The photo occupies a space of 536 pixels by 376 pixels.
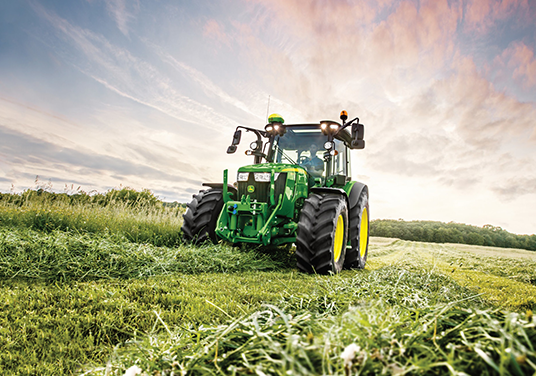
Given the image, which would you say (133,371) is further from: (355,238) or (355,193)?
(355,193)

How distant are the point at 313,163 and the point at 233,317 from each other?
4.69m

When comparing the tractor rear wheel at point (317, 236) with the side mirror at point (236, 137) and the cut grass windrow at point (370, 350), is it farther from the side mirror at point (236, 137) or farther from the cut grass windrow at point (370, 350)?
the cut grass windrow at point (370, 350)

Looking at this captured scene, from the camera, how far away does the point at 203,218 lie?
217 inches

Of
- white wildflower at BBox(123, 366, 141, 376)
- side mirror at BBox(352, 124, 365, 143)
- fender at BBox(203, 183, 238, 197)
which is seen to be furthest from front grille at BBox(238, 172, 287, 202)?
white wildflower at BBox(123, 366, 141, 376)

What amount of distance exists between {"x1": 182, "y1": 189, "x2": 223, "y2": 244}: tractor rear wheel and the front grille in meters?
0.48

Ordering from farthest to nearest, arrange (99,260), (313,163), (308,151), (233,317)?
(308,151)
(313,163)
(99,260)
(233,317)

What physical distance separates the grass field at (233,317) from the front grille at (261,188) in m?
0.93

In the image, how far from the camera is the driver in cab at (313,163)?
20.2 ft

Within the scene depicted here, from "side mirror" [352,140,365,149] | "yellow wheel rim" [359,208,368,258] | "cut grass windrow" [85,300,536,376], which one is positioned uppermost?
"side mirror" [352,140,365,149]

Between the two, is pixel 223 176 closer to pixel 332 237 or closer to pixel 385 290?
pixel 332 237

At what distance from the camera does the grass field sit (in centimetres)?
75

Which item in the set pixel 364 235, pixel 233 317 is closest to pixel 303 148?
pixel 364 235

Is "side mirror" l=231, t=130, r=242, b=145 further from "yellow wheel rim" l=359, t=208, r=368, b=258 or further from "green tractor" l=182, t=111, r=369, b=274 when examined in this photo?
"yellow wheel rim" l=359, t=208, r=368, b=258

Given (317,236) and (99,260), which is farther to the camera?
→ (317,236)
